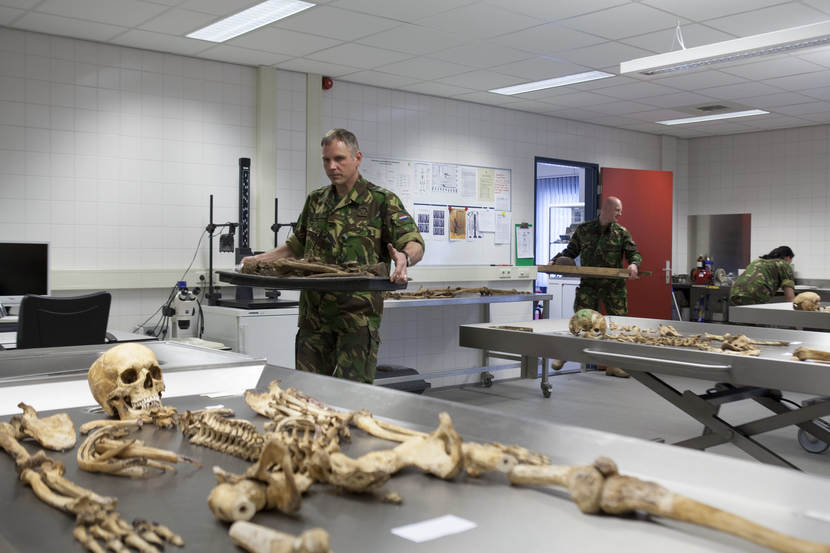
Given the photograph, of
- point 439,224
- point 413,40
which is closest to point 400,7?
point 413,40

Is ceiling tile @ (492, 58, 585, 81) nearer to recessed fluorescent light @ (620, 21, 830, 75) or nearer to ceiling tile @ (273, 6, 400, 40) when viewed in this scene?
recessed fluorescent light @ (620, 21, 830, 75)

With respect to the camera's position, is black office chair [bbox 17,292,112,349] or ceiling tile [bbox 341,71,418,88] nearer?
black office chair [bbox 17,292,112,349]

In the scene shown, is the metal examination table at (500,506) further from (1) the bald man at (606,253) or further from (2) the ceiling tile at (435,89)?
(1) the bald man at (606,253)

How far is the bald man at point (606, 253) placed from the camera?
24.5 ft

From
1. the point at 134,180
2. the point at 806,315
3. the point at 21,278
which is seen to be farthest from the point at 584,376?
the point at 21,278

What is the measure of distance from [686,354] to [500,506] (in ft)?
7.16

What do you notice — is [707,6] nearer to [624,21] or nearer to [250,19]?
[624,21]

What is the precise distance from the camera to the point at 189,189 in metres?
6.11

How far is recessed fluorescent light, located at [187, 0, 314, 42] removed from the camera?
487cm

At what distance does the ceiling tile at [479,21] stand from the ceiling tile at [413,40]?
0.38 feet

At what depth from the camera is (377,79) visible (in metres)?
6.89

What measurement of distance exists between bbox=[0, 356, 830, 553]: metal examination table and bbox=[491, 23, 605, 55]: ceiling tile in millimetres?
4470

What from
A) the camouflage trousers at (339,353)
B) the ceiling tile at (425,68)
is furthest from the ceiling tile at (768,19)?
the camouflage trousers at (339,353)

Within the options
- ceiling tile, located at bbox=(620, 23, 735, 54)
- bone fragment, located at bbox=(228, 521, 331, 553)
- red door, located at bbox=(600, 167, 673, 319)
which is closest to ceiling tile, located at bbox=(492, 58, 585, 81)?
ceiling tile, located at bbox=(620, 23, 735, 54)
